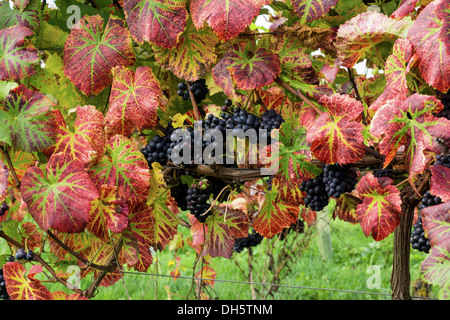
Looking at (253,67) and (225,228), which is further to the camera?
(225,228)

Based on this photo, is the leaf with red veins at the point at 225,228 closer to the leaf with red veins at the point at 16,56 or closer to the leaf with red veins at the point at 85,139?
the leaf with red veins at the point at 85,139

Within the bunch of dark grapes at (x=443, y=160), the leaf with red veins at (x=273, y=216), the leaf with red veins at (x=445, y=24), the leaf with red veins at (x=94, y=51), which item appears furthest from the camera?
the leaf with red veins at (x=273, y=216)

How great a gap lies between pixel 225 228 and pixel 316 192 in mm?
391

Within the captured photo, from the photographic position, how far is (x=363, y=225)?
1.00m

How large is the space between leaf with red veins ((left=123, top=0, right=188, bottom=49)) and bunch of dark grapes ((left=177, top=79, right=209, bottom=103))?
0.13m

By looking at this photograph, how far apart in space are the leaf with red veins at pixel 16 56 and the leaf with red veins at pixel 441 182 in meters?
0.88

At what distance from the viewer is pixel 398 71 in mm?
901

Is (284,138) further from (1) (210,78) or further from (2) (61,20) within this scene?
(2) (61,20)

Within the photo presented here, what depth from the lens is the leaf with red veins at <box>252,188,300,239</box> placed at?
1.21 meters

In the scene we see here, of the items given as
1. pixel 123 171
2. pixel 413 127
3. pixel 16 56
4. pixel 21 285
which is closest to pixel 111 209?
pixel 123 171

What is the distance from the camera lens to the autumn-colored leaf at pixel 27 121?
39.8 inches

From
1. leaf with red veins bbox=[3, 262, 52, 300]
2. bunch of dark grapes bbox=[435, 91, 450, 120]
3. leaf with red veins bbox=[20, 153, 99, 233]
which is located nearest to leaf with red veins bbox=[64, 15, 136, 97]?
leaf with red veins bbox=[20, 153, 99, 233]

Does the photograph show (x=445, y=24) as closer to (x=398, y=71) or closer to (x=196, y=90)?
(x=398, y=71)

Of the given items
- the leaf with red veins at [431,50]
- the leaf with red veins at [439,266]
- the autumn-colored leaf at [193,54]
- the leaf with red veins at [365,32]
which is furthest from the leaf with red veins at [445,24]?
the autumn-colored leaf at [193,54]
